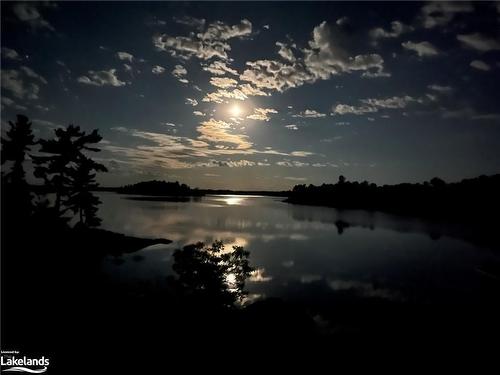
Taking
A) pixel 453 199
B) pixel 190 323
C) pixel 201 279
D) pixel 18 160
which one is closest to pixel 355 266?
pixel 201 279

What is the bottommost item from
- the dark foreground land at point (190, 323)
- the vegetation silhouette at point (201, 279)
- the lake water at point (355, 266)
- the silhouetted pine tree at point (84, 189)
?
the lake water at point (355, 266)

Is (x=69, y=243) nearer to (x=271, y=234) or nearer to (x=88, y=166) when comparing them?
(x=88, y=166)

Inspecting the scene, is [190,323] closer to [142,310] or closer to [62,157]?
[142,310]

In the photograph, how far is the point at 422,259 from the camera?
5209cm

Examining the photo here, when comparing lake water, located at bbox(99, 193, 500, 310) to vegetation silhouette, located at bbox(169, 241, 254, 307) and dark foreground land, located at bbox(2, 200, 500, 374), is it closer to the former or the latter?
dark foreground land, located at bbox(2, 200, 500, 374)

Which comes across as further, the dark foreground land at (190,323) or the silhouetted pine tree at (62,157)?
the silhouetted pine tree at (62,157)

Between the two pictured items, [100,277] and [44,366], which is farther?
[100,277]

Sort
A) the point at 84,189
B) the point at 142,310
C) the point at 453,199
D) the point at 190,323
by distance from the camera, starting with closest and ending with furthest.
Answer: the point at 190,323 → the point at 142,310 → the point at 84,189 → the point at 453,199

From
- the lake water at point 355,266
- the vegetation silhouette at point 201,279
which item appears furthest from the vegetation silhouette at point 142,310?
the lake water at point 355,266

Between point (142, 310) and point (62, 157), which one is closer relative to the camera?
point (142, 310)

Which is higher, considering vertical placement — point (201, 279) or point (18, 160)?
point (18, 160)

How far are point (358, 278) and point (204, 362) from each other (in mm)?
28308

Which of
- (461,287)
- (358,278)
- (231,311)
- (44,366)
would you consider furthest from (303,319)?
(461,287)

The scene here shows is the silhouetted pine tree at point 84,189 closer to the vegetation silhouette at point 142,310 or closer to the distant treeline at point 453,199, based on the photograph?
the vegetation silhouette at point 142,310
